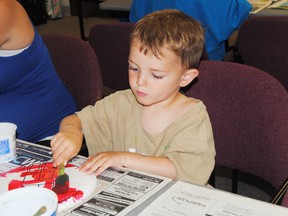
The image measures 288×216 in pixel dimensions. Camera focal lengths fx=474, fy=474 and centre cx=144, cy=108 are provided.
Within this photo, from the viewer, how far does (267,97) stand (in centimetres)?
132

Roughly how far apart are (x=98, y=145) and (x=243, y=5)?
5.26 feet

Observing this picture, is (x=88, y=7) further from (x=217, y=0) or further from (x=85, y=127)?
(x=85, y=127)

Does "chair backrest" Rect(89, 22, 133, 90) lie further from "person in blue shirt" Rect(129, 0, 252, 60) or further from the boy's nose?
the boy's nose

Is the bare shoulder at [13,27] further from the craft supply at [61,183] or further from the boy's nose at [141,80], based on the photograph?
the craft supply at [61,183]

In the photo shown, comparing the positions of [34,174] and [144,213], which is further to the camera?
[34,174]

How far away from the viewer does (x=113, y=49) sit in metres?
2.35

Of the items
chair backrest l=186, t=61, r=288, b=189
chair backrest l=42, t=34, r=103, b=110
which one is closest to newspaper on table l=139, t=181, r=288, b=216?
chair backrest l=186, t=61, r=288, b=189

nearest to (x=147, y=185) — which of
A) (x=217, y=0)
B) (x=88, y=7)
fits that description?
(x=217, y=0)

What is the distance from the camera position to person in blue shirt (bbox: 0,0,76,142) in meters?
1.61

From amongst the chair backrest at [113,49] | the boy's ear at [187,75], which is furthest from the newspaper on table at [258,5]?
the boy's ear at [187,75]

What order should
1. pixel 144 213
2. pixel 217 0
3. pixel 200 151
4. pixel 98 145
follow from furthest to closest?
pixel 217 0, pixel 98 145, pixel 200 151, pixel 144 213

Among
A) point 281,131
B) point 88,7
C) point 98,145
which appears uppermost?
point 281,131

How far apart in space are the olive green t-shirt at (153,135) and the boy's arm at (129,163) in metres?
0.03

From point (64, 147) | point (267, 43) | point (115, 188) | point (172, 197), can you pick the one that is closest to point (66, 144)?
point (64, 147)
